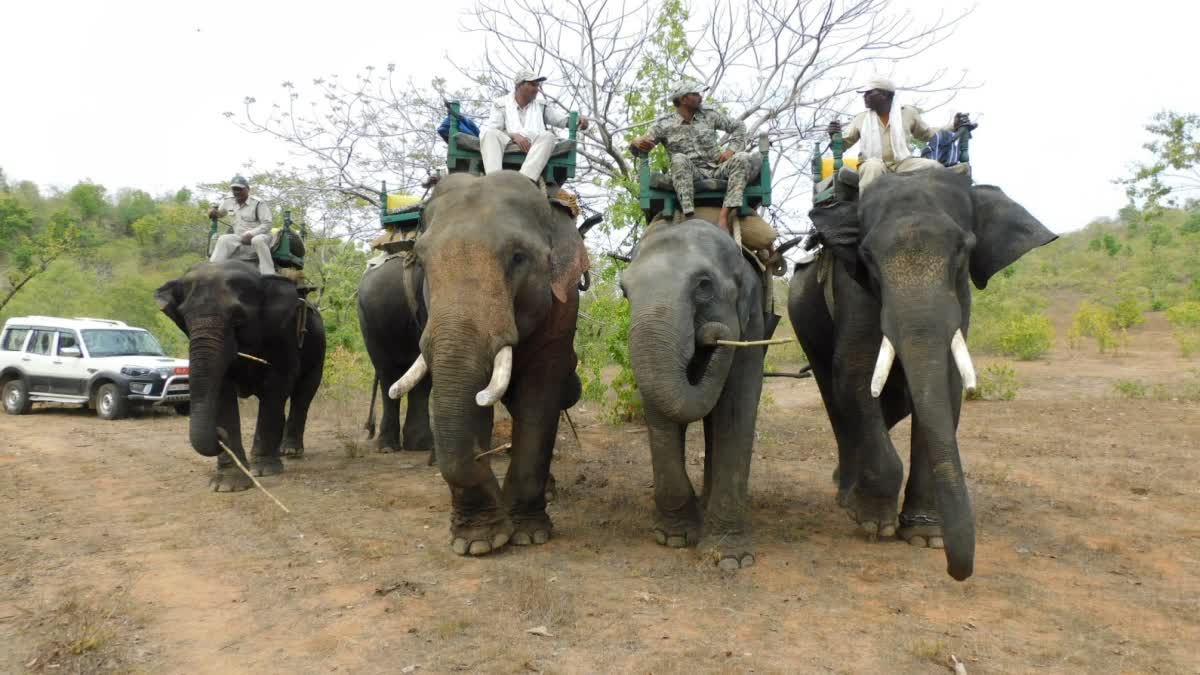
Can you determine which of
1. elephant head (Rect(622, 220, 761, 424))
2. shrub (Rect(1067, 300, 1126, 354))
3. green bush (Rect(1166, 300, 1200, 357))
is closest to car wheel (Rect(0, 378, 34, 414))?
elephant head (Rect(622, 220, 761, 424))

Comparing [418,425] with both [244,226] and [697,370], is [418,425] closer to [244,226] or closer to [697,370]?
[244,226]

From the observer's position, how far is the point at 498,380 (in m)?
5.71

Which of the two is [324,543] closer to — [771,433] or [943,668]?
[943,668]

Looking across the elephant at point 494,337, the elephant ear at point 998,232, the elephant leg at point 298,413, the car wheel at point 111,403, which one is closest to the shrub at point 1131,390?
the elephant ear at point 998,232

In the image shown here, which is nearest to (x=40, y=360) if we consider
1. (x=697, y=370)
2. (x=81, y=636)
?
(x=81, y=636)

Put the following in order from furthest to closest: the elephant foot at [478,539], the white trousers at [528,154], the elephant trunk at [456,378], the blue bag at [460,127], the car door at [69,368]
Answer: the car door at [69,368], the blue bag at [460,127], the white trousers at [528,154], the elephant foot at [478,539], the elephant trunk at [456,378]

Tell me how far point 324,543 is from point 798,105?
31.9 ft

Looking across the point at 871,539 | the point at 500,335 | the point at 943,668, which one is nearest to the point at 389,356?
the point at 500,335

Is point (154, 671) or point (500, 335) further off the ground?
point (500, 335)

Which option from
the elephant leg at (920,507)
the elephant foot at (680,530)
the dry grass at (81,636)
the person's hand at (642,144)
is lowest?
the dry grass at (81,636)

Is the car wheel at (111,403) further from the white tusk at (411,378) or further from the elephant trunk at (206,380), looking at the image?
the white tusk at (411,378)

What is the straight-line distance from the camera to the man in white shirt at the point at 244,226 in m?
10.2

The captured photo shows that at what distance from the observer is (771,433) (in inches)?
535

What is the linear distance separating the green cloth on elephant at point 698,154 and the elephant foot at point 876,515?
2.53 m
